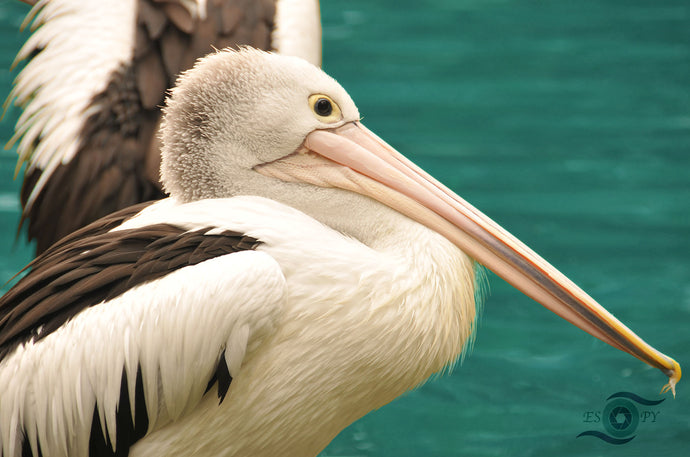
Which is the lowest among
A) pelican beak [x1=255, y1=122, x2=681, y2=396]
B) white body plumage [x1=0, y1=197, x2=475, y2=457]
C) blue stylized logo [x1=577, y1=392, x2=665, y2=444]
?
blue stylized logo [x1=577, y1=392, x2=665, y2=444]

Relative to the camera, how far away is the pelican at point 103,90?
2.52 metres

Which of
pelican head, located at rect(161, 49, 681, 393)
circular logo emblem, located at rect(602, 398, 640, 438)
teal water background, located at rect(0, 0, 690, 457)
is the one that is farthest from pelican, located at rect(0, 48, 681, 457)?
teal water background, located at rect(0, 0, 690, 457)

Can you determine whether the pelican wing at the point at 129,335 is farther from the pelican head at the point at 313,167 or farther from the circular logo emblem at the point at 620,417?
the circular logo emblem at the point at 620,417

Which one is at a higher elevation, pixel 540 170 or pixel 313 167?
pixel 313 167

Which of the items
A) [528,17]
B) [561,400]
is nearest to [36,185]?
[561,400]

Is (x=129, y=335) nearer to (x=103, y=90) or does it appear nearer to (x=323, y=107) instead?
(x=323, y=107)

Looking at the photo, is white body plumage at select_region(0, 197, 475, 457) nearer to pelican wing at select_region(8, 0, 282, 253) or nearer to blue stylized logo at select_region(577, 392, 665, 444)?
pelican wing at select_region(8, 0, 282, 253)

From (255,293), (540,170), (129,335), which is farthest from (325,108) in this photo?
(540,170)

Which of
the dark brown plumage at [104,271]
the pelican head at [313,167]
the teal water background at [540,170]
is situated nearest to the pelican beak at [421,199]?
the pelican head at [313,167]

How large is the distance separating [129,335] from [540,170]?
146 inches

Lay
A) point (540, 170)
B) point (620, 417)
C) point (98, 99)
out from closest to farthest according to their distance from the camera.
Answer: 1. point (98, 99)
2. point (620, 417)
3. point (540, 170)

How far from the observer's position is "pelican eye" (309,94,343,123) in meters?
1.93

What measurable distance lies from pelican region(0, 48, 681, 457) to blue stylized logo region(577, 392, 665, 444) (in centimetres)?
110

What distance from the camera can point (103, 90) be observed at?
251 cm
